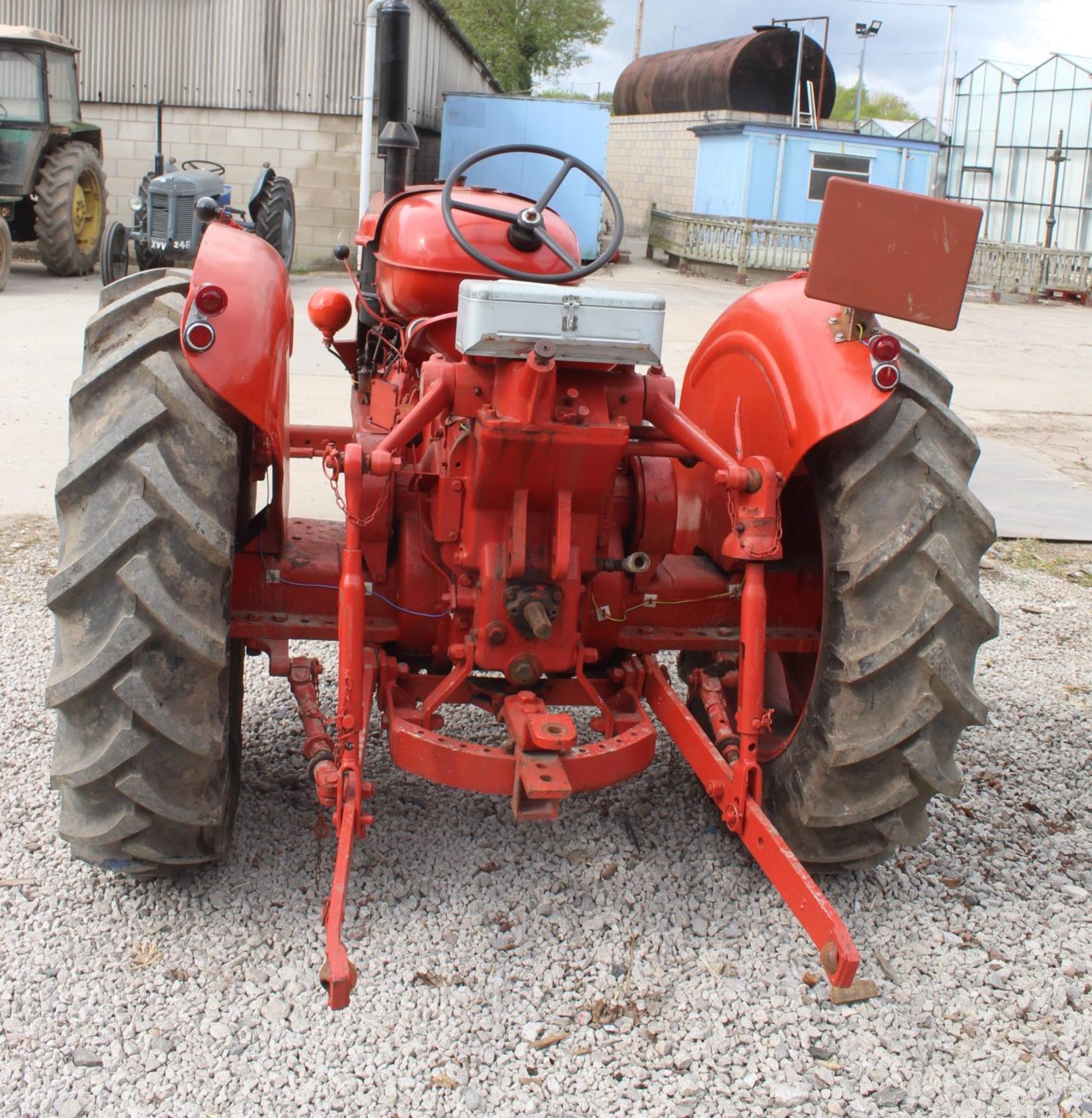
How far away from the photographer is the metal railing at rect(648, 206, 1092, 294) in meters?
20.7

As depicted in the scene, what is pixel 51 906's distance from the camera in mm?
2717

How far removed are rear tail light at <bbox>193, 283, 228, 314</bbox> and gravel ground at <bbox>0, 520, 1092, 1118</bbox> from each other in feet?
4.09

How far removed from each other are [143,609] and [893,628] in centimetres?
153

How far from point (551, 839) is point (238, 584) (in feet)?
3.27

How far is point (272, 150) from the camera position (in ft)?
55.4

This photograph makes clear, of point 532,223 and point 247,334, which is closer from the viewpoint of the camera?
point 247,334

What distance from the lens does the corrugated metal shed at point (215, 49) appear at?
16641 millimetres

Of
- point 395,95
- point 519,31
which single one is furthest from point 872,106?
point 395,95

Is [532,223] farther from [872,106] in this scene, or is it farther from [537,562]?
[872,106]

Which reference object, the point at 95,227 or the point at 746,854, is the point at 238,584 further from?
the point at 95,227

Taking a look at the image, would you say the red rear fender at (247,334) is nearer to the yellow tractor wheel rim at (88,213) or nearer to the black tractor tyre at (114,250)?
the black tractor tyre at (114,250)

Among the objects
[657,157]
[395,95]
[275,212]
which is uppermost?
[657,157]

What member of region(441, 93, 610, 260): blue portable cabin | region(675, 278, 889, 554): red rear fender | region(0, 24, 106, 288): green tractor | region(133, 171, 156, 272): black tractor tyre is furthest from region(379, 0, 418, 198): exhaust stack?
region(441, 93, 610, 260): blue portable cabin

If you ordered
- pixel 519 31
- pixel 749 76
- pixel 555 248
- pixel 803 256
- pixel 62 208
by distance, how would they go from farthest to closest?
pixel 519 31 < pixel 749 76 < pixel 803 256 < pixel 62 208 < pixel 555 248
